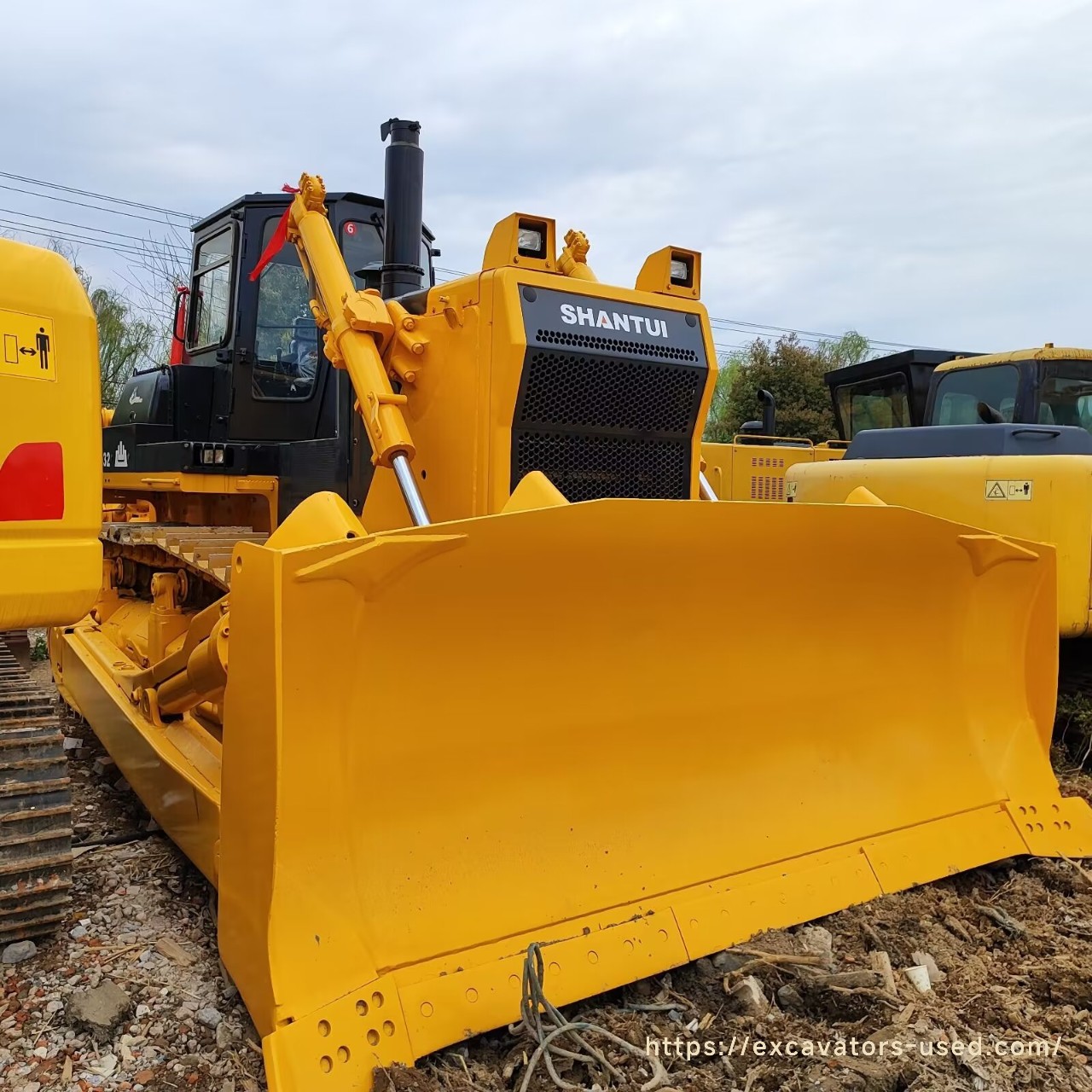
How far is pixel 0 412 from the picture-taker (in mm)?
2098

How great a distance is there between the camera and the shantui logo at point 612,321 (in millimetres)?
3133

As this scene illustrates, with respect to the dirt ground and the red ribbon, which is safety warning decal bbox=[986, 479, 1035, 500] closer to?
the dirt ground

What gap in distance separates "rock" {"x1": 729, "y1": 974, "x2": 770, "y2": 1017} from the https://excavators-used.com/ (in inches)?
6.0

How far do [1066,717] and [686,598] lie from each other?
10.2ft

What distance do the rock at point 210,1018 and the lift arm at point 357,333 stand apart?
1.41 m

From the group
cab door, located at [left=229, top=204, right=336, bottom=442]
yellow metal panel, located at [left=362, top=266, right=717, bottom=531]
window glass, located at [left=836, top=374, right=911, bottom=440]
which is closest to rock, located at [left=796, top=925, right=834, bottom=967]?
yellow metal panel, located at [left=362, top=266, right=717, bottom=531]

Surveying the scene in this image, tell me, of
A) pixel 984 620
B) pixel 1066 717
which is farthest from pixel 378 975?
pixel 1066 717

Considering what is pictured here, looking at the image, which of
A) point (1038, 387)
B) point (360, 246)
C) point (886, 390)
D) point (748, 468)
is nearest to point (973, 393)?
point (1038, 387)

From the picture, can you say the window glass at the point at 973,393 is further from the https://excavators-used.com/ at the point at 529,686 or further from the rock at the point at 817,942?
the rock at the point at 817,942

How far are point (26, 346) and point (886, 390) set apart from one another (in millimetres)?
8298

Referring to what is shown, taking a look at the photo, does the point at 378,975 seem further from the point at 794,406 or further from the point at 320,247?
the point at 794,406

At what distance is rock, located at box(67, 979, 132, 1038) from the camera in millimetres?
2311

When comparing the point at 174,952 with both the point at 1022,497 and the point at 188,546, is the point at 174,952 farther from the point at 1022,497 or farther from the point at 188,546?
the point at 1022,497

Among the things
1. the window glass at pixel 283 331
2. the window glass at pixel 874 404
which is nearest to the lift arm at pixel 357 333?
the window glass at pixel 283 331
